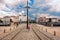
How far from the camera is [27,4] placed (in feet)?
163

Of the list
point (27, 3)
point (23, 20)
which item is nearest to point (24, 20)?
point (23, 20)

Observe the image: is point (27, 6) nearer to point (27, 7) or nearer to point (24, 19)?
point (27, 7)

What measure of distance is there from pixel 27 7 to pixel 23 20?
5878 inches

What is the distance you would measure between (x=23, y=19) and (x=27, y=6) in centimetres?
14994

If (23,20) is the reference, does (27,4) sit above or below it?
above

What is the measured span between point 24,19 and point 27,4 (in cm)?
14962

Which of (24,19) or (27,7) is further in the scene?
(24,19)

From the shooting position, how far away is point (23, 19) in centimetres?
19925

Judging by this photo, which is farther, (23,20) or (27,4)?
(23,20)

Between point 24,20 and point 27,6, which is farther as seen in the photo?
point 24,20

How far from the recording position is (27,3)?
50.1m

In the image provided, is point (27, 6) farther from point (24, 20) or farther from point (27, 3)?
point (24, 20)

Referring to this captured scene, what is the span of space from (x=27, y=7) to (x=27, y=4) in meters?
0.93

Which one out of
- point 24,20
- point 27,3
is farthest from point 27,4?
point 24,20
